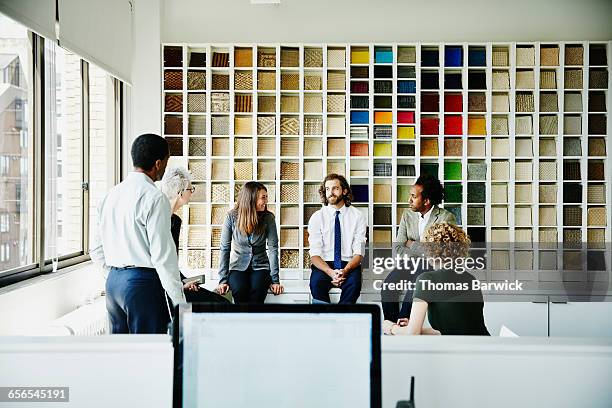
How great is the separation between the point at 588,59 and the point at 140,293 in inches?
207

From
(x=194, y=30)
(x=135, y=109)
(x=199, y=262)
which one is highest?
(x=194, y=30)

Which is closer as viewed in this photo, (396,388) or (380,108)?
(396,388)

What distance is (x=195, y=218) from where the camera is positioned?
636 cm

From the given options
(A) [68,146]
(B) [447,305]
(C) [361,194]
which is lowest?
(B) [447,305]

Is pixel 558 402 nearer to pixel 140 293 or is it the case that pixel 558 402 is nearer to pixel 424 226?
pixel 140 293

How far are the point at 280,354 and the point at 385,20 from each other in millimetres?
5966

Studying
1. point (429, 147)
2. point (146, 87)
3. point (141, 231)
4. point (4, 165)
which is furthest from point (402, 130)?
point (141, 231)

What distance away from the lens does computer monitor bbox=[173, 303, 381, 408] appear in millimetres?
1198

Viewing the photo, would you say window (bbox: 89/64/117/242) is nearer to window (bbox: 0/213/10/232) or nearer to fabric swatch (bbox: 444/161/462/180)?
window (bbox: 0/213/10/232)

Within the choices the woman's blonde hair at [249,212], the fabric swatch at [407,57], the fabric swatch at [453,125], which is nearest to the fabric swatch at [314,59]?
the fabric swatch at [407,57]

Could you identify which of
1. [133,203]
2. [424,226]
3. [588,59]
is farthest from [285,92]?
[133,203]

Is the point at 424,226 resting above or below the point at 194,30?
below

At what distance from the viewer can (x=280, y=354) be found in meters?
1.21

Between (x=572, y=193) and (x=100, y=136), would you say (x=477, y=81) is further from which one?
(x=100, y=136)
